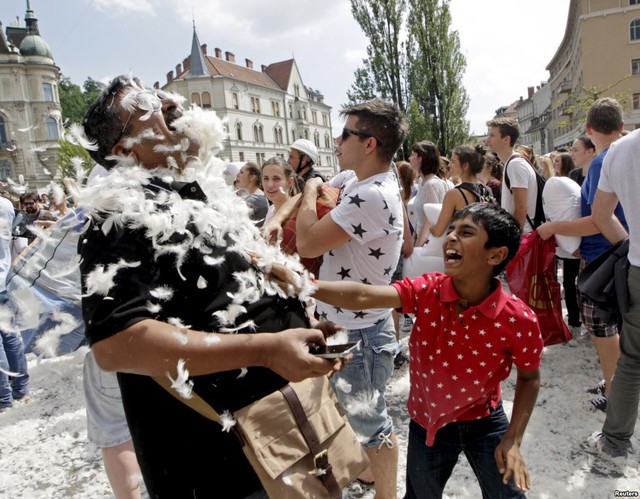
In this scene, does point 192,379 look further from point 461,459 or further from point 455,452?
point 461,459

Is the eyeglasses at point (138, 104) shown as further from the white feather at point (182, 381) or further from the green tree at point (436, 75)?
the green tree at point (436, 75)

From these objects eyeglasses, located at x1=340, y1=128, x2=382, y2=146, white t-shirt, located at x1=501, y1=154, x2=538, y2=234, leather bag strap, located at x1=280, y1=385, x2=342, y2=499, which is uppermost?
eyeglasses, located at x1=340, y1=128, x2=382, y2=146

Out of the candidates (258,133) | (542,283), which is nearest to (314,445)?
(542,283)

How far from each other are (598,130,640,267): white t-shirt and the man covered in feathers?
205 cm

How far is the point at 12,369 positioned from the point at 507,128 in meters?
5.18

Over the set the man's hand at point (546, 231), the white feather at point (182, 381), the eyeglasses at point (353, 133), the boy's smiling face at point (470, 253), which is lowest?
the white feather at point (182, 381)

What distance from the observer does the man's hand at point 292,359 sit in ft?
3.81

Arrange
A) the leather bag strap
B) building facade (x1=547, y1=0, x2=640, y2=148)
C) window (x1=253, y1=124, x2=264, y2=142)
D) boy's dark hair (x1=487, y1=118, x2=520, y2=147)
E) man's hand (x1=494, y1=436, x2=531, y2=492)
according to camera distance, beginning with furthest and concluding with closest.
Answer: window (x1=253, y1=124, x2=264, y2=142) → building facade (x1=547, y1=0, x2=640, y2=148) → boy's dark hair (x1=487, y1=118, x2=520, y2=147) → man's hand (x1=494, y1=436, x2=531, y2=492) → the leather bag strap

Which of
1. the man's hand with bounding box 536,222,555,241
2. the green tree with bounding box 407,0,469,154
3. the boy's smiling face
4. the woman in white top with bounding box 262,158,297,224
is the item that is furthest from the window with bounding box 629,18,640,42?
the boy's smiling face

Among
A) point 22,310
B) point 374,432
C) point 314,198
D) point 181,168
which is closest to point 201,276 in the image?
point 181,168

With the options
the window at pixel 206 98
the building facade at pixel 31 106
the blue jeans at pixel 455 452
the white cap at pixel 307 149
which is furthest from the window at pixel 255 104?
the blue jeans at pixel 455 452

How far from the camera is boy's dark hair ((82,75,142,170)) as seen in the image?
1.40 meters

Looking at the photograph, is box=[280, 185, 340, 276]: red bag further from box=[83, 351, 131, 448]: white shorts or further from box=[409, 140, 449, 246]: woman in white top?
box=[409, 140, 449, 246]: woman in white top

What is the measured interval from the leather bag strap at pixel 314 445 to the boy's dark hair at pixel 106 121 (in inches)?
37.4
